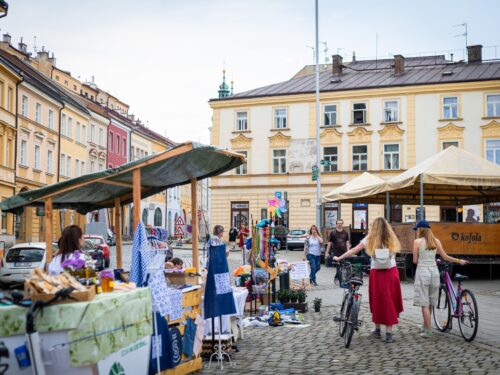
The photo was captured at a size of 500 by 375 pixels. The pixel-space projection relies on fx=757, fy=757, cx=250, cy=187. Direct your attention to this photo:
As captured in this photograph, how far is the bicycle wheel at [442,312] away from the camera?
11.6 meters

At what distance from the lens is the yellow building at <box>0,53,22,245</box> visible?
1695 inches

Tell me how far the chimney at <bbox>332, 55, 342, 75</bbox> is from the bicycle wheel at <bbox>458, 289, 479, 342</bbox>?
156ft

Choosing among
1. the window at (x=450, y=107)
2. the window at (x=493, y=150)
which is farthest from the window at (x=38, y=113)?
the window at (x=493, y=150)

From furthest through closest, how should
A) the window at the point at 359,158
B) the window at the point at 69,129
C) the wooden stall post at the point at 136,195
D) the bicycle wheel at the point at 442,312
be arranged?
the window at the point at 69,129, the window at the point at 359,158, the bicycle wheel at the point at 442,312, the wooden stall post at the point at 136,195

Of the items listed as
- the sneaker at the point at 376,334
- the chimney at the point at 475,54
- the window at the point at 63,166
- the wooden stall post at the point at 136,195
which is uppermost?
the chimney at the point at 475,54

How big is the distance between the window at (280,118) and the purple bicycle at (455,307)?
141 feet

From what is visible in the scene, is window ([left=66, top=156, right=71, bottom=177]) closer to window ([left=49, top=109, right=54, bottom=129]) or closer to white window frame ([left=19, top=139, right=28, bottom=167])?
window ([left=49, top=109, right=54, bottom=129])

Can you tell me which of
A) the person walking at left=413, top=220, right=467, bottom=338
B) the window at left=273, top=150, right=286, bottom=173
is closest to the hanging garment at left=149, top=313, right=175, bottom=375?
the person walking at left=413, top=220, right=467, bottom=338

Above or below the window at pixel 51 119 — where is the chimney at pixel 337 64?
above

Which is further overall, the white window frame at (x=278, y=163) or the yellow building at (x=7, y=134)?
the white window frame at (x=278, y=163)

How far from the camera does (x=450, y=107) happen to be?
50.7m

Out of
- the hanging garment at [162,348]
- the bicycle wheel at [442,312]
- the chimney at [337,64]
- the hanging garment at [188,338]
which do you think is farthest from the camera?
the chimney at [337,64]

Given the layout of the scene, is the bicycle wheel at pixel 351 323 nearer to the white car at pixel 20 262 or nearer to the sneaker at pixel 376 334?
the sneaker at pixel 376 334

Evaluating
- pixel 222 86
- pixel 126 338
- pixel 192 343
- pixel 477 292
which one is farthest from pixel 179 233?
pixel 222 86
